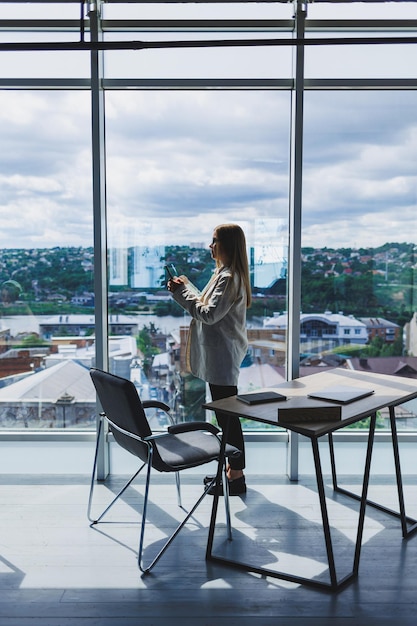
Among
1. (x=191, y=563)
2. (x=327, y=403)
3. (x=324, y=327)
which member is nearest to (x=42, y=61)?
(x=324, y=327)

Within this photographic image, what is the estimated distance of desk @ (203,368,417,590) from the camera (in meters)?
3.04

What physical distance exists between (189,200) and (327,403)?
1.91 meters

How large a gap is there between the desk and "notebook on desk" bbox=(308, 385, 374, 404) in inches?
1.2

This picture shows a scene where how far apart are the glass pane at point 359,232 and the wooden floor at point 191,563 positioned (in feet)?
3.44

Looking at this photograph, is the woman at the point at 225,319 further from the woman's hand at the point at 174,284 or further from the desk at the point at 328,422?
the desk at the point at 328,422

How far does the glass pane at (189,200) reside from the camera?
447cm

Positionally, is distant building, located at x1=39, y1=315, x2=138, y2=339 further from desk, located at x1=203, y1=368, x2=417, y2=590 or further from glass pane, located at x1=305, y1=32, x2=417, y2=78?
glass pane, located at x1=305, y1=32, x2=417, y2=78

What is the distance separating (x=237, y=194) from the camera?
4535 millimetres

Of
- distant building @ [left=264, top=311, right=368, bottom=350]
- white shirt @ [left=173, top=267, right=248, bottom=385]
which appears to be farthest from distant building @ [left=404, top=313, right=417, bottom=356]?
white shirt @ [left=173, top=267, right=248, bottom=385]

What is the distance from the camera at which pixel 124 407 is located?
10.7 feet

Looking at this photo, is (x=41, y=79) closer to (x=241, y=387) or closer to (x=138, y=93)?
(x=138, y=93)

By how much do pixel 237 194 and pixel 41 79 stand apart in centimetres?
158

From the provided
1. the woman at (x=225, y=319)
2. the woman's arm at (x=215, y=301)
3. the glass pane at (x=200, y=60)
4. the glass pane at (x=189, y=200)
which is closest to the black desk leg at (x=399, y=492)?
the woman at (x=225, y=319)

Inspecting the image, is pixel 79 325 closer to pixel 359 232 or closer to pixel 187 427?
pixel 187 427
